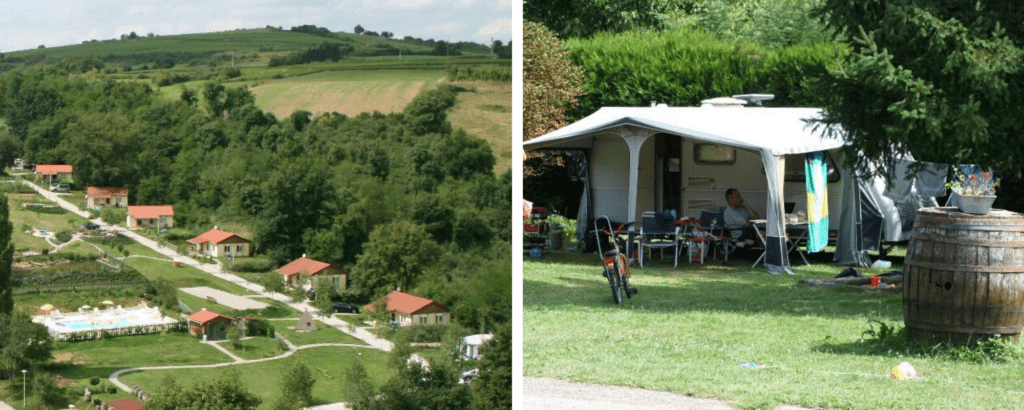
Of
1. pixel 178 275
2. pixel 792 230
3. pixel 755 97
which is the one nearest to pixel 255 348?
pixel 178 275

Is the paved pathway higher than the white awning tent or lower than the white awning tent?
lower

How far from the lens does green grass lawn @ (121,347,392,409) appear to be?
347cm

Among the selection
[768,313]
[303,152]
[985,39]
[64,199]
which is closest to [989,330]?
[768,313]

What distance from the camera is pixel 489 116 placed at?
4238mm

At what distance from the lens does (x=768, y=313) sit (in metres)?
9.73

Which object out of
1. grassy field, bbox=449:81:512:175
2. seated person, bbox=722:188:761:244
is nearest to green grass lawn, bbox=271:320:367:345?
grassy field, bbox=449:81:512:175

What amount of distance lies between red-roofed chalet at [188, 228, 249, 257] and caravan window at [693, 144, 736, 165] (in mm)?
12540

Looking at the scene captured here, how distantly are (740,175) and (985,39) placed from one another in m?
6.05

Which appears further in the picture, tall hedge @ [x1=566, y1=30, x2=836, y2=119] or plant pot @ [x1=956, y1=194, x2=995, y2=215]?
tall hedge @ [x1=566, y1=30, x2=836, y2=119]

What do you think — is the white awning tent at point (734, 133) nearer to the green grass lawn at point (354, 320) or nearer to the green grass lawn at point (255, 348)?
the green grass lawn at point (354, 320)

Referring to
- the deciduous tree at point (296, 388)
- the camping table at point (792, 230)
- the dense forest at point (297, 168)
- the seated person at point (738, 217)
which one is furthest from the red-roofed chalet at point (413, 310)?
the seated person at point (738, 217)

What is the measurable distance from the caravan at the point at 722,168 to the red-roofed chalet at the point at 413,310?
29.6 ft

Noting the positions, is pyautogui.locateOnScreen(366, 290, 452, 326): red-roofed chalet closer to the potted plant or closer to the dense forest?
the dense forest

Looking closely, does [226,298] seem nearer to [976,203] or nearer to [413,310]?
[413,310]
